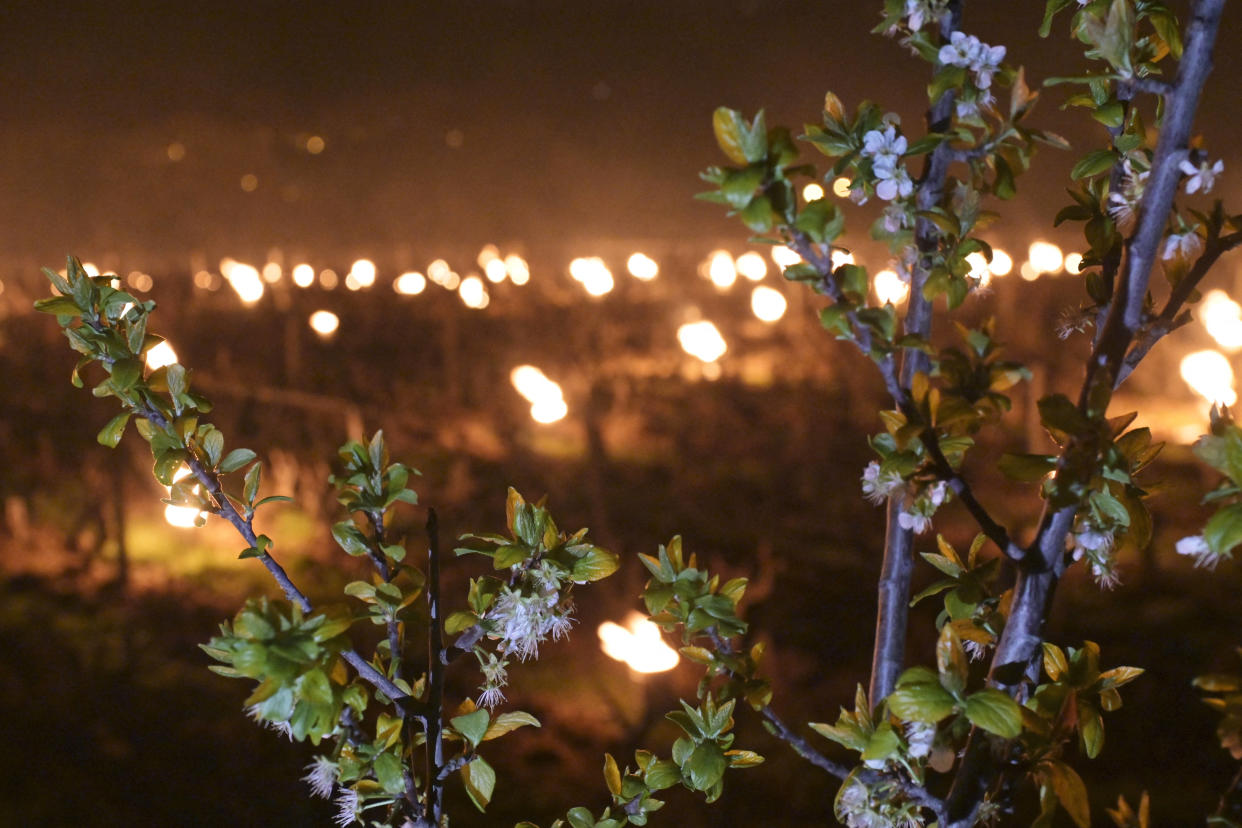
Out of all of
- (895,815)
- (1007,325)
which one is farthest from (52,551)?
(1007,325)

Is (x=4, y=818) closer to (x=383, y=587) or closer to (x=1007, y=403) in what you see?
(x=383, y=587)

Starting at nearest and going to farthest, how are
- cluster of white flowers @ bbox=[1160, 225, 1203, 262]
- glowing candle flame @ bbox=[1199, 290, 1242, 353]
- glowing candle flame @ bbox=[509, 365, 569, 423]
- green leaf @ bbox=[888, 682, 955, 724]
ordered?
1. green leaf @ bbox=[888, 682, 955, 724]
2. cluster of white flowers @ bbox=[1160, 225, 1203, 262]
3. glowing candle flame @ bbox=[509, 365, 569, 423]
4. glowing candle flame @ bbox=[1199, 290, 1242, 353]

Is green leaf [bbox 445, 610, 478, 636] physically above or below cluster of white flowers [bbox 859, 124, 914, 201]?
below

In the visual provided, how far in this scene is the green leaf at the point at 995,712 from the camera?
68 centimetres

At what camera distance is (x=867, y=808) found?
82 centimetres

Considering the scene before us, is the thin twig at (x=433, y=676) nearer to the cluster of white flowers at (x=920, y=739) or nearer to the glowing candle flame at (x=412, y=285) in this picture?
the cluster of white flowers at (x=920, y=739)

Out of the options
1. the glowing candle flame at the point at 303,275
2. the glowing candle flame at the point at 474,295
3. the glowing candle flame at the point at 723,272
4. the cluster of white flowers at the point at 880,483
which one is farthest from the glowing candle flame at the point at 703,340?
the glowing candle flame at the point at 303,275

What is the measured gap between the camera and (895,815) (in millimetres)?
834

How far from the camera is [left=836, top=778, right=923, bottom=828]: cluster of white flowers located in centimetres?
82

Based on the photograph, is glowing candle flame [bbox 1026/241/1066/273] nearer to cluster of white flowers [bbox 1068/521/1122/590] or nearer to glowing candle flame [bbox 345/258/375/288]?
glowing candle flame [bbox 345/258/375/288]

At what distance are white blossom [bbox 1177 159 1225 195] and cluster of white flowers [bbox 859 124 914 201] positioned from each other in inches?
9.1

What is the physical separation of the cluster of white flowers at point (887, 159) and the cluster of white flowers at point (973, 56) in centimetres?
8

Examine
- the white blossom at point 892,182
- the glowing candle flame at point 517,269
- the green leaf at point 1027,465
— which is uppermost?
the glowing candle flame at point 517,269

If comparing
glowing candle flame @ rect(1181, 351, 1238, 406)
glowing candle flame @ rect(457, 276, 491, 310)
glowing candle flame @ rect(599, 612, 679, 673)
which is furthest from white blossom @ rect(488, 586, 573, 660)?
glowing candle flame @ rect(457, 276, 491, 310)
